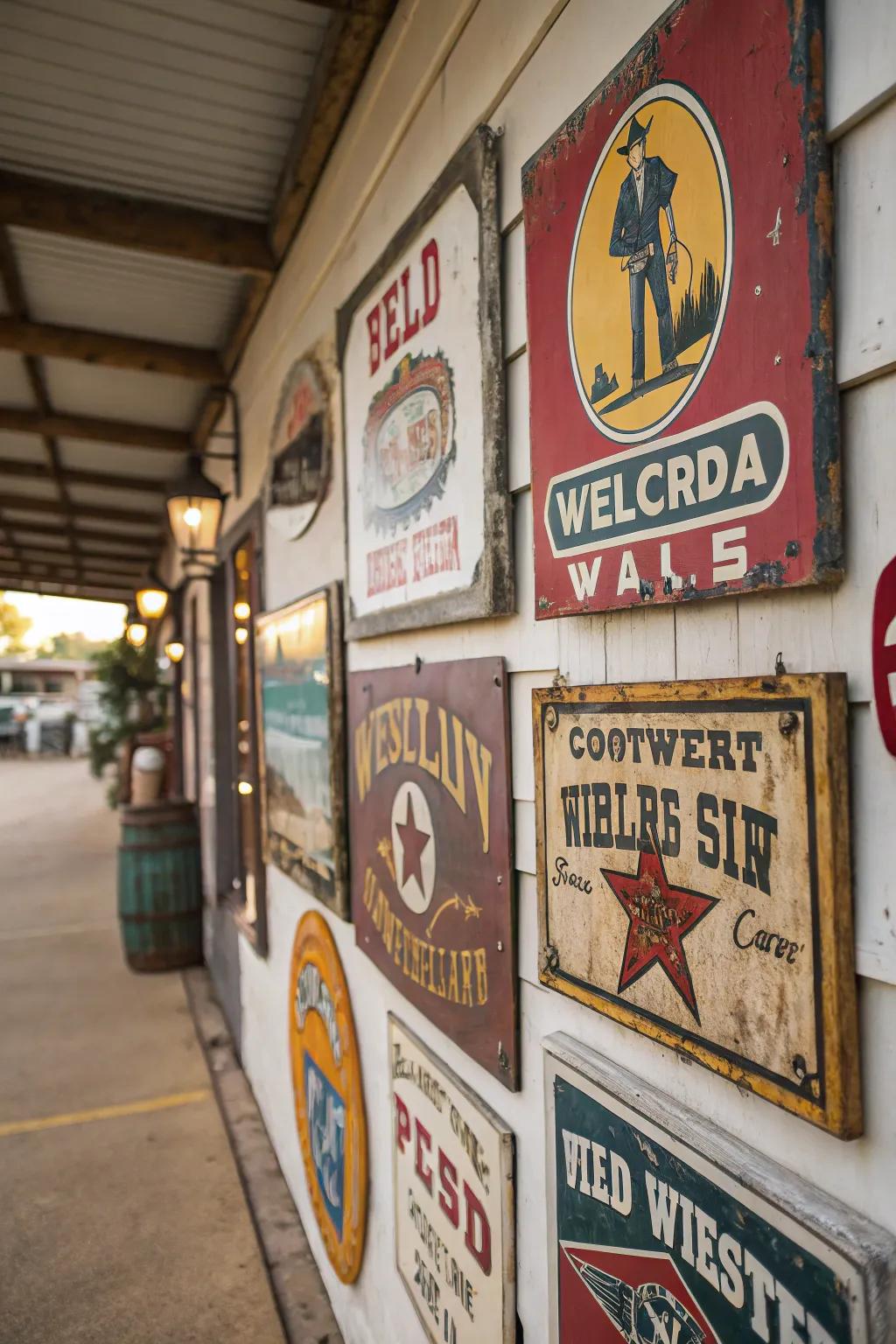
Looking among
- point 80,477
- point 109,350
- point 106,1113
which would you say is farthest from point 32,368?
point 106,1113

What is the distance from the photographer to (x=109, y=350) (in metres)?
3.77

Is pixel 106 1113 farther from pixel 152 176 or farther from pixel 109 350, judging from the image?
pixel 152 176

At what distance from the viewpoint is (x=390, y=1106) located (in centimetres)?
190

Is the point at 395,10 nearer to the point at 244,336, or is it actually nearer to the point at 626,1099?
the point at 244,336

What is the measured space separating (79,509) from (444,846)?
651 cm

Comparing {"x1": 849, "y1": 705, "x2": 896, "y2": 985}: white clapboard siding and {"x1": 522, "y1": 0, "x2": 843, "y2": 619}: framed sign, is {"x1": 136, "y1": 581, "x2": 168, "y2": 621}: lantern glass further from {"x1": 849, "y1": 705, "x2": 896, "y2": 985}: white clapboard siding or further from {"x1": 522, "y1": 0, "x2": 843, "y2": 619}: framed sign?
{"x1": 849, "y1": 705, "x2": 896, "y2": 985}: white clapboard siding

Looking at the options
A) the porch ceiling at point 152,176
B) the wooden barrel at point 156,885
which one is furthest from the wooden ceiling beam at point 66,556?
the wooden barrel at point 156,885

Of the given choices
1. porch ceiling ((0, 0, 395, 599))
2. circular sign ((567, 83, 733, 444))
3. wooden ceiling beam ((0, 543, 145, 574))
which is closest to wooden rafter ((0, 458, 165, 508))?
porch ceiling ((0, 0, 395, 599))

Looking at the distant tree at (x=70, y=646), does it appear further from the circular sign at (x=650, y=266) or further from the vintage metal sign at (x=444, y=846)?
the circular sign at (x=650, y=266)

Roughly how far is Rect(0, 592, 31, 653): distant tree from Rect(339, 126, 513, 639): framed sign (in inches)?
1460

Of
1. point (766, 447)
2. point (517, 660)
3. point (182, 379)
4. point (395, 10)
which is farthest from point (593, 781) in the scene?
point (182, 379)

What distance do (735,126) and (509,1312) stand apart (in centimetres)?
160

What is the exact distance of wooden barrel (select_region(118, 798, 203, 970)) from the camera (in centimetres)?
504

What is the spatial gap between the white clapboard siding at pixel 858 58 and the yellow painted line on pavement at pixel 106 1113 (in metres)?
3.82
